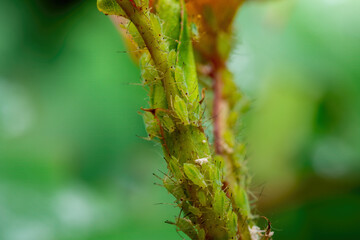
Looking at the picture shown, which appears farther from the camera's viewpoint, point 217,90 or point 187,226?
point 217,90

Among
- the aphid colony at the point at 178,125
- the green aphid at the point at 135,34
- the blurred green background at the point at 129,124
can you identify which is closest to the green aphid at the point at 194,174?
the aphid colony at the point at 178,125

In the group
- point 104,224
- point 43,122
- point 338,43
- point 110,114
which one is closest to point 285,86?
point 338,43

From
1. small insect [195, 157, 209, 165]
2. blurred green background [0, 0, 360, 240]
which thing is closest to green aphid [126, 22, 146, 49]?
small insect [195, 157, 209, 165]

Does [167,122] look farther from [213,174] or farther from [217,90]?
[217,90]

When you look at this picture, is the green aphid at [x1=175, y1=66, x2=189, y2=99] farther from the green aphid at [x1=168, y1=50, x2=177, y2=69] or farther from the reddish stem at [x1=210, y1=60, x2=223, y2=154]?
the reddish stem at [x1=210, y1=60, x2=223, y2=154]

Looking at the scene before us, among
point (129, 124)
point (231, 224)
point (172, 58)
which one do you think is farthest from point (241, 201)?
point (129, 124)

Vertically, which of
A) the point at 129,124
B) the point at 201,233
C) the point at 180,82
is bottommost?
the point at 201,233
